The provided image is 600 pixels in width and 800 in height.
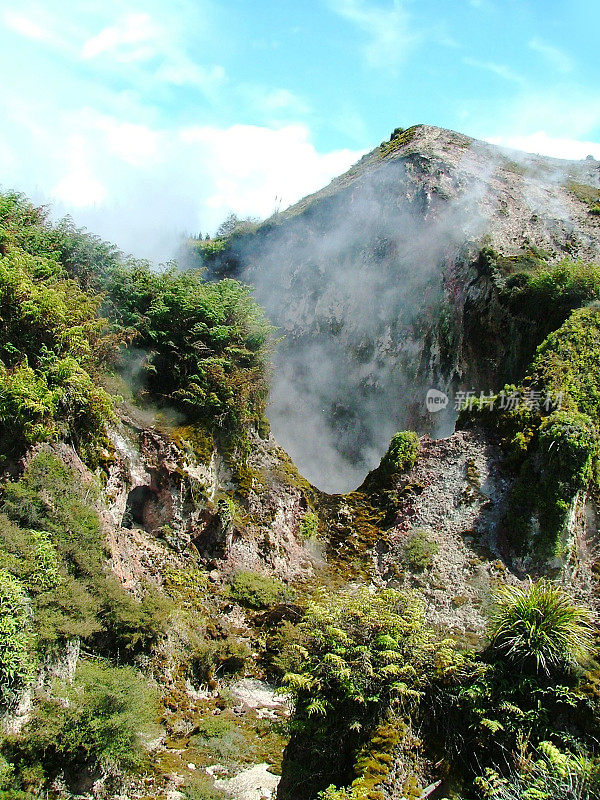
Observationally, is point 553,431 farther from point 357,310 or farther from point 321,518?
point 357,310

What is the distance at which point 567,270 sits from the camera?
23.0 m

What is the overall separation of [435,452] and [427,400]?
8220mm

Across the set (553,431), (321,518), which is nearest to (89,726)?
(321,518)

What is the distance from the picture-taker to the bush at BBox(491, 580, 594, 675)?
859cm

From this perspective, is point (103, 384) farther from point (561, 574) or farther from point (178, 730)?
point (561, 574)

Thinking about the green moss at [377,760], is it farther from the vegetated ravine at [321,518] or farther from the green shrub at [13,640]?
the green shrub at [13,640]

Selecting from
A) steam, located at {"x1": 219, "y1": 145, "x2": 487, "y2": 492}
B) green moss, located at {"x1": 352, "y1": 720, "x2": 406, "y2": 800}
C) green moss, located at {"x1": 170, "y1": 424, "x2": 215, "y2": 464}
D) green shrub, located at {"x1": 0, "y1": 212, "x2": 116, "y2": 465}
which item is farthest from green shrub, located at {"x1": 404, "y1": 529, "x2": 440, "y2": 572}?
steam, located at {"x1": 219, "y1": 145, "x2": 487, "y2": 492}

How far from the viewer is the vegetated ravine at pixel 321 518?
8688mm

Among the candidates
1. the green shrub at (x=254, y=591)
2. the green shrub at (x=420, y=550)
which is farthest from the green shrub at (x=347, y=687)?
the green shrub at (x=420, y=550)

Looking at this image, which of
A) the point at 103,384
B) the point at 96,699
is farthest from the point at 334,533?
the point at 96,699

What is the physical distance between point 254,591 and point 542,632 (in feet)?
32.2

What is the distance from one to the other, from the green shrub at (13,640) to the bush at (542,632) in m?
7.21

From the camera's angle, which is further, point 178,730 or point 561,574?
point 561,574

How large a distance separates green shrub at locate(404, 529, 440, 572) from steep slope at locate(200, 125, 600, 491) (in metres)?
9.17
